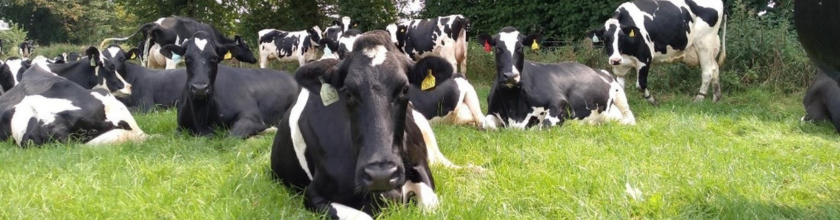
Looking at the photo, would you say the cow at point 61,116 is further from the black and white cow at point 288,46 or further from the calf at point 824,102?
the black and white cow at point 288,46

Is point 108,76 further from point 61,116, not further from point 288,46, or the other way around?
point 288,46

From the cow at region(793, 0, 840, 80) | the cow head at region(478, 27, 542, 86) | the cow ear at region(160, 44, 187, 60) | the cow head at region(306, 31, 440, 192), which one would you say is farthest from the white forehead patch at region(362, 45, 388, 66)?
the cow ear at region(160, 44, 187, 60)

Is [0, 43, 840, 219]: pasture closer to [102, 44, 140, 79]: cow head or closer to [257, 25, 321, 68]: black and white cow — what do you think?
[102, 44, 140, 79]: cow head

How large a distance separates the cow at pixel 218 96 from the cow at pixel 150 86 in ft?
7.38

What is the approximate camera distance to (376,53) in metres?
3.47

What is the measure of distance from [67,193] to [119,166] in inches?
37.6

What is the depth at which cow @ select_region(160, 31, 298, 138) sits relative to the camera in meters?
7.06

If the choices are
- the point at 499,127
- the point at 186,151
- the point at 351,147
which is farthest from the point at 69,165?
the point at 499,127

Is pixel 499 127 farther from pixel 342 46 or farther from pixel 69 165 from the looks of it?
pixel 69 165

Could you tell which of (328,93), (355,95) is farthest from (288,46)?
(355,95)

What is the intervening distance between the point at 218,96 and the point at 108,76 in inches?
→ 136

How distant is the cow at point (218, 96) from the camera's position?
278 inches

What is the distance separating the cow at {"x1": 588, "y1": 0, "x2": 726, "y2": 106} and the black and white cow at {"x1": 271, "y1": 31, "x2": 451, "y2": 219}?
6.70 m

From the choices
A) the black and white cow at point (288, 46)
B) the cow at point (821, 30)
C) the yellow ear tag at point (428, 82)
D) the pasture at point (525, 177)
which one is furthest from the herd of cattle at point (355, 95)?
the black and white cow at point (288, 46)
